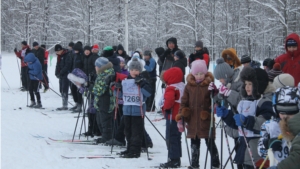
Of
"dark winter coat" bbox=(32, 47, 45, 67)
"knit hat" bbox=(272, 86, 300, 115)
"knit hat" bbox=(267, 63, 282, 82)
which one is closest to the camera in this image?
"knit hat" bbox=(272, 86, 300, 115)

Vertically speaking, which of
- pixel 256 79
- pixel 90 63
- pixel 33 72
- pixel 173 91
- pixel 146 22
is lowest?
pixel 173 91

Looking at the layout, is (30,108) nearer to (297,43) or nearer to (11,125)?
(11,125)

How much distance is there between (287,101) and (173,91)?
3310 mm

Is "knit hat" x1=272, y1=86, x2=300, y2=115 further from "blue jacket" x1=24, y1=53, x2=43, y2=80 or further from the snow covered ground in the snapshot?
"blue jacket" x1=24, y1=53, x2=43, y2=80

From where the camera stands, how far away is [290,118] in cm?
291

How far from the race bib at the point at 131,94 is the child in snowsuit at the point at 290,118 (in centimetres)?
415

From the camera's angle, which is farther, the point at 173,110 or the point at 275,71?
the point at 275,71

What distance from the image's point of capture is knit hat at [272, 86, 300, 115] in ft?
10.8

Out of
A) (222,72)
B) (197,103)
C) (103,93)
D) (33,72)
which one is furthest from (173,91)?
(33,72)

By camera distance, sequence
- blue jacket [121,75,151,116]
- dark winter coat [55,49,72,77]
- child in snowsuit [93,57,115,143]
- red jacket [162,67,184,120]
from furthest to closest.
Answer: dark winter coat [55,49,72,77] → child in snowsuit [93,57,115,143] → blue jacket [121,75,151,116] → red jacket [162,67,184,120]

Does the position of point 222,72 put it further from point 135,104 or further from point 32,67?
point 32,67

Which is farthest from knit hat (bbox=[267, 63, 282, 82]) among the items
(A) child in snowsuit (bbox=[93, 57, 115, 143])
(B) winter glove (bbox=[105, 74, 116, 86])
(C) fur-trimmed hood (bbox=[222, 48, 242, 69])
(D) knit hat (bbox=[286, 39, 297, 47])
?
(A) child in snowsuit (bbox=[93, 57, 115, 143])

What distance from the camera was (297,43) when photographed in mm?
7207

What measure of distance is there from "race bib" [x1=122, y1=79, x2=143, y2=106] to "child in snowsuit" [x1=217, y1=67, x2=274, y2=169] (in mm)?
2712
